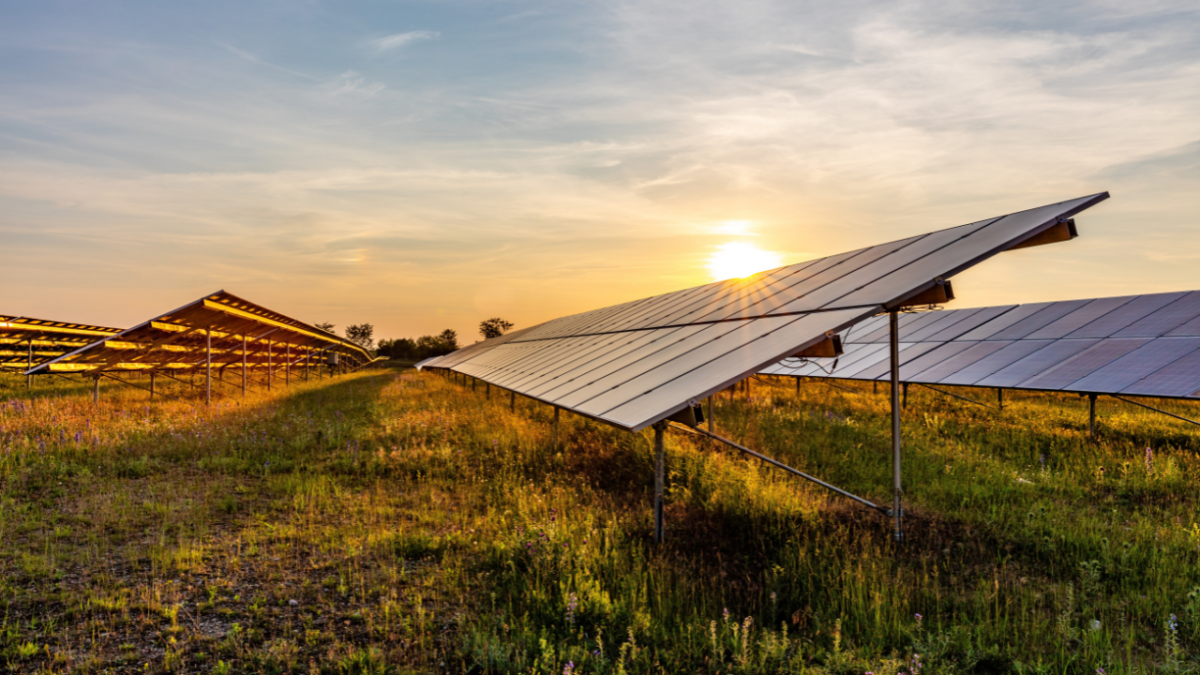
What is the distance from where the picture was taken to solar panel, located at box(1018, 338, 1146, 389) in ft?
44.7

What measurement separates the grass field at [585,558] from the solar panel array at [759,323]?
152cm

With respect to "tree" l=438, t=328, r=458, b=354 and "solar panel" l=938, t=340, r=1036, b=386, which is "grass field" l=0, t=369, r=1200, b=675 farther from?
"tree" l=438, t=328, r=458, b=354

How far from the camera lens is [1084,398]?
831 inches

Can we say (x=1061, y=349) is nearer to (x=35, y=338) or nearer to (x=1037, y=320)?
(x=1037, y=320)

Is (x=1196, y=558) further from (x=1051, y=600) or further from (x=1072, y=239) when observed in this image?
(x=1072, y=239)

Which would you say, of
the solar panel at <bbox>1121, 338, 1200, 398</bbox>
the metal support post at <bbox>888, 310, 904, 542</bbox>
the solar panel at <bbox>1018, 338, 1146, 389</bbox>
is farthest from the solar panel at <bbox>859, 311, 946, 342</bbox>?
the metal support post at <bbox>888, 310, 904, 542</bbox>

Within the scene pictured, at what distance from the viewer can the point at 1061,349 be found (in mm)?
15664

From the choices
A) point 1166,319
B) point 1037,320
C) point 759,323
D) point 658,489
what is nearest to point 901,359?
point 1037,320

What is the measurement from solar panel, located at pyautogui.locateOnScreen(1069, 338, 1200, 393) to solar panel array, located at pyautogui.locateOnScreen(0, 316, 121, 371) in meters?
33.6

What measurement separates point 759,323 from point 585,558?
15.6 ft

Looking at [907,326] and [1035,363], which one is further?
[907,326]

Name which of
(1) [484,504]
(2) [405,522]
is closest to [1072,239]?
(1) [484,504]

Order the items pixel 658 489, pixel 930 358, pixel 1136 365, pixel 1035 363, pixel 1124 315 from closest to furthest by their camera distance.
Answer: pixel 658 489
pixel 1136 365
pixel 1035 363
pixel 1124 315
pixel 930 358

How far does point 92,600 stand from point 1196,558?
11382mm
